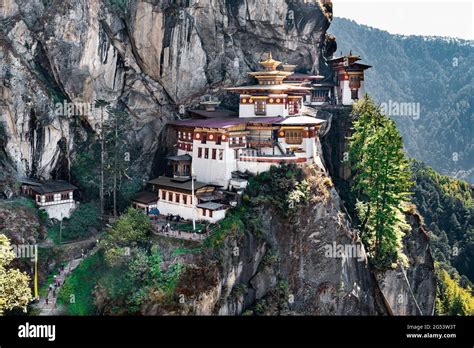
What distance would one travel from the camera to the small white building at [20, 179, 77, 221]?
144 ft

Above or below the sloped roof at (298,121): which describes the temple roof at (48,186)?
below

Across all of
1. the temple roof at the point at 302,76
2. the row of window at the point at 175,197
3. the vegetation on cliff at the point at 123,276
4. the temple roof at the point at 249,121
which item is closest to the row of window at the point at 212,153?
the temple roof at the point at 249,121

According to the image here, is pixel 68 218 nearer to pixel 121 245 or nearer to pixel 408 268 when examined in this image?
pixel 121 245

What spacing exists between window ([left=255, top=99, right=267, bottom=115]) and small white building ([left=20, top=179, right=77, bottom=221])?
16.8 m

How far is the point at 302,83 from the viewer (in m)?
59.2

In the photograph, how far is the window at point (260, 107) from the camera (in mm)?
50625

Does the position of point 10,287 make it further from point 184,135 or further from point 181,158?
point 184,135

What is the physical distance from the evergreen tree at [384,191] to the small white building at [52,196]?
23.4m

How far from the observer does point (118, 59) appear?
164 ft

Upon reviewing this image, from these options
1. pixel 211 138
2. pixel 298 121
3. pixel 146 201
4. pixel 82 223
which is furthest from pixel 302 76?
pixel 82 223

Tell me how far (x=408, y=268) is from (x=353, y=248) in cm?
989

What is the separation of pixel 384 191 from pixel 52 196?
25.8 metres

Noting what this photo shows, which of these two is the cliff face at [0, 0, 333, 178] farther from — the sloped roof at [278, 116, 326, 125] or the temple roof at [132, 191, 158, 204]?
the sloped roof at [278, 116, 326, 125]

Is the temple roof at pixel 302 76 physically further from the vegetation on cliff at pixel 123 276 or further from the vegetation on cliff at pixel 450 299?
the vegetation on cliff at pixel 450 299
